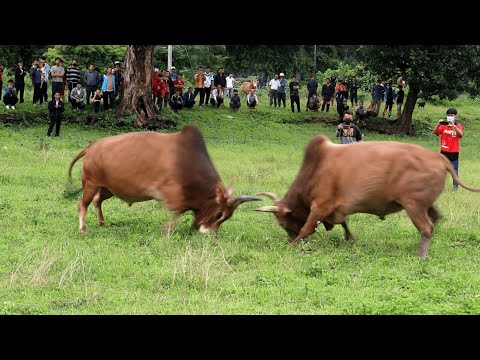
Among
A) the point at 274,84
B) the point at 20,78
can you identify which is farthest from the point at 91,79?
the point at 274,84

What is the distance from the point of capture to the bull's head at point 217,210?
10664 millimetres

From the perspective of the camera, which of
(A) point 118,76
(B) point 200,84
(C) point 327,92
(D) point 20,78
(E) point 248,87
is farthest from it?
(E) point 248,87

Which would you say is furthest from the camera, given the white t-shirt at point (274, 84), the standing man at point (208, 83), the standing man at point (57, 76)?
the white t-shirt at point (274, 84)

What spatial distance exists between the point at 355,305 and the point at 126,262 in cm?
305

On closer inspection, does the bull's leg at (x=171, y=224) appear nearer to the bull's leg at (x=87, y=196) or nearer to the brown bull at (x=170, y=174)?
the brown bull at (x=170, y=174)

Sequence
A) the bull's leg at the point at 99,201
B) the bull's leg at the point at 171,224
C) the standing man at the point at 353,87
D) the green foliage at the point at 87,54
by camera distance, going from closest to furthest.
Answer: the bull's leg at the point at 171,224 → the bull's leg at the point at 99,201 → the green foliage at the point at 87,54 → the standing man at the point at 353,87

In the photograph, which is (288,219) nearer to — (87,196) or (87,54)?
(87,196)

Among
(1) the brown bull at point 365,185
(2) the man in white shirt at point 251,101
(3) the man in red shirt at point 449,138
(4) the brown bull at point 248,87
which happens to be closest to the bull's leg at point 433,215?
(1) the brown bull at point 365,185

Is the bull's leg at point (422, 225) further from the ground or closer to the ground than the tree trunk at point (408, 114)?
further from the ground

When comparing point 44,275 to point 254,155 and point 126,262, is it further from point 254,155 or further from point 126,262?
point 254,155

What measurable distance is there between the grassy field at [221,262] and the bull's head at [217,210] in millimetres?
207

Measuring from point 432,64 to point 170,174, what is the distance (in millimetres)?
18331

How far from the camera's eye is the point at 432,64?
26.6 m
